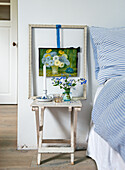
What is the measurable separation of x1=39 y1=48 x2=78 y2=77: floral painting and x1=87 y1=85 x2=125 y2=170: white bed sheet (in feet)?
2.26

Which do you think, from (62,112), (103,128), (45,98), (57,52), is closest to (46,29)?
(57,52)

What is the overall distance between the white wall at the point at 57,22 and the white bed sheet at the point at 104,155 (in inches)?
12.0

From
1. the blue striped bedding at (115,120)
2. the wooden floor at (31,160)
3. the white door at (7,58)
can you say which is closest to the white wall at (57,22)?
the wooden floor at (31,160)

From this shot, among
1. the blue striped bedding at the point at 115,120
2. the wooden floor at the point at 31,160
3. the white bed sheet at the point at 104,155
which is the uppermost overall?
the blue striped bedding at the point at 115,120

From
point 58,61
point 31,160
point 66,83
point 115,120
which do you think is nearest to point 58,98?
point 66,83

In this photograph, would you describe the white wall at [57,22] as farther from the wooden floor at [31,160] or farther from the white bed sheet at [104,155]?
the white bed sheet at [104,155]

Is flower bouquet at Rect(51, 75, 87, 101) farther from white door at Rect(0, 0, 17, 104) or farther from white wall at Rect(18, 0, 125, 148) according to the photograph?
white door at Rect(0, 0, 17, 104)

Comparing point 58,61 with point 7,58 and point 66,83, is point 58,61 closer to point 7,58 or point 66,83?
point 66,83

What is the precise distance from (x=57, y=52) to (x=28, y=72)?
14.1 inches

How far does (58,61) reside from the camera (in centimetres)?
195

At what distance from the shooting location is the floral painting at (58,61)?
6.36ft

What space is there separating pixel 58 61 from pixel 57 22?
397 mm

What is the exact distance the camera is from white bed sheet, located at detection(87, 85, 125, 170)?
1.19 metres

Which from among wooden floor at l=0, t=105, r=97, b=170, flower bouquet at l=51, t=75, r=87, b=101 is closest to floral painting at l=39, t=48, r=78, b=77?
flower bouquet at l=51, t=75, r=87, b=101
